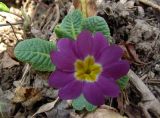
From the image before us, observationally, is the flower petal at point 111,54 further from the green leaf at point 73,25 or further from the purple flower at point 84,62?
the green leaf at point 73,25

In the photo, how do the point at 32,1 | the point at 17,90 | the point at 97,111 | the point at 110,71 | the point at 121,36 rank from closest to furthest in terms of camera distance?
the point at 110,71
the point at 97,111
the point at 17,90
the point at 121,36
the point at 32,1

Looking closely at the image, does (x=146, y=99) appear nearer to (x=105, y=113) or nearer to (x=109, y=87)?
(x=105, y=113)

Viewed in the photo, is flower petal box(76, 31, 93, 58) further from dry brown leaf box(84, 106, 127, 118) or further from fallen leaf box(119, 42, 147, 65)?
fallen leaf box(119, 42, 147, 65)

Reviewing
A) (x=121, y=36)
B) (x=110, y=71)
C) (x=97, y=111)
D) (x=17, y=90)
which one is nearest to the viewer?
(x=110, y=71)

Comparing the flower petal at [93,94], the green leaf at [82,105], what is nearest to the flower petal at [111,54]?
the flower petal at [93,94]

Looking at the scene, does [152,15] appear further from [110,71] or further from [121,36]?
[110,71]

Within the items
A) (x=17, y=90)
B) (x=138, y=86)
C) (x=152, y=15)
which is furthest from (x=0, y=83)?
(x=152, y=15)

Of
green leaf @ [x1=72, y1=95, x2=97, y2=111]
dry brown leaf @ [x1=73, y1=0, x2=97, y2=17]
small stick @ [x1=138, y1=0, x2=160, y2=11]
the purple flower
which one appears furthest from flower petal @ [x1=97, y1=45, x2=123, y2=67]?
small stick @ [x1=138, y1=0, x2=160, y2=11]

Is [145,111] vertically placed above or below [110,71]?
below
